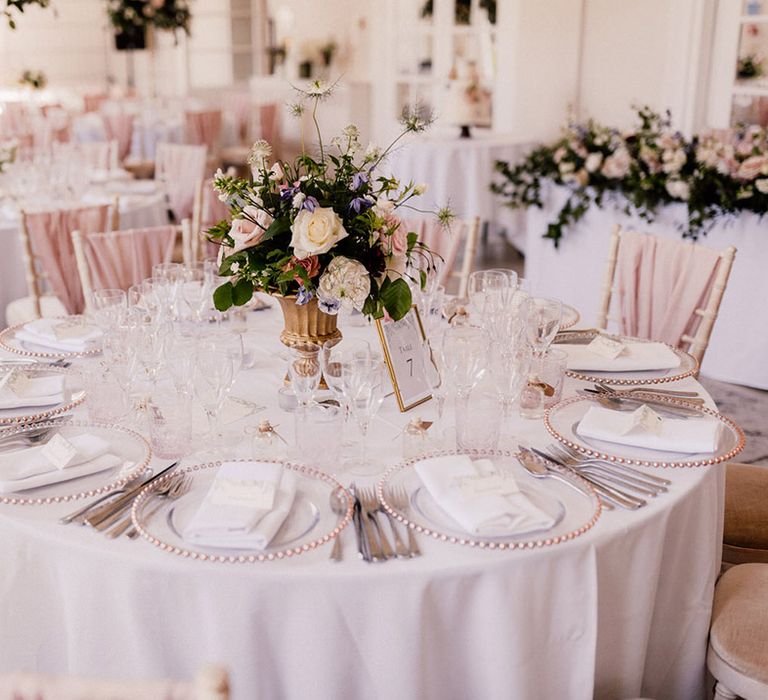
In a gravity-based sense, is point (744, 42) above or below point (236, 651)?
above

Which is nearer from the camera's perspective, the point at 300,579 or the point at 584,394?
the point at 300,579

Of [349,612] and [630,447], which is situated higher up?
[630,447]

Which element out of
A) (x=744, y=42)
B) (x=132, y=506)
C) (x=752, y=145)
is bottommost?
(x=132, y=506)

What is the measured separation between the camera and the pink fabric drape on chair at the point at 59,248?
11.7 ft

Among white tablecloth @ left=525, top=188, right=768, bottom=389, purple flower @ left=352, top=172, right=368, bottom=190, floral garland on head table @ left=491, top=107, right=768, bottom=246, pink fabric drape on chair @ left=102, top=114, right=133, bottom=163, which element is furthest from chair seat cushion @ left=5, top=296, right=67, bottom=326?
pink fabric drape on chair @ left=102, top=114, right=133, bottom=163

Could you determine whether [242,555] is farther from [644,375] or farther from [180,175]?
[180,175]

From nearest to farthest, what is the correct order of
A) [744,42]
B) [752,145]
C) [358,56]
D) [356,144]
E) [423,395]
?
[356,144] → [423,395] → [752,145] → [744,42] → [358,56]

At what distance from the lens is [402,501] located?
1.56m

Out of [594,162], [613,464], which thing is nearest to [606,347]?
[613,464]

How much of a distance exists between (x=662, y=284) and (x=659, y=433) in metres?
1.25

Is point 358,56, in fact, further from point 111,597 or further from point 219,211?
point 111,597

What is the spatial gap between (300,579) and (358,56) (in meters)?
9.36

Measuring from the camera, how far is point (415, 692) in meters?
1.47

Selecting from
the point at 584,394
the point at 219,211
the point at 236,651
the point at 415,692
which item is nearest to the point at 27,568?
the point at 236,651
